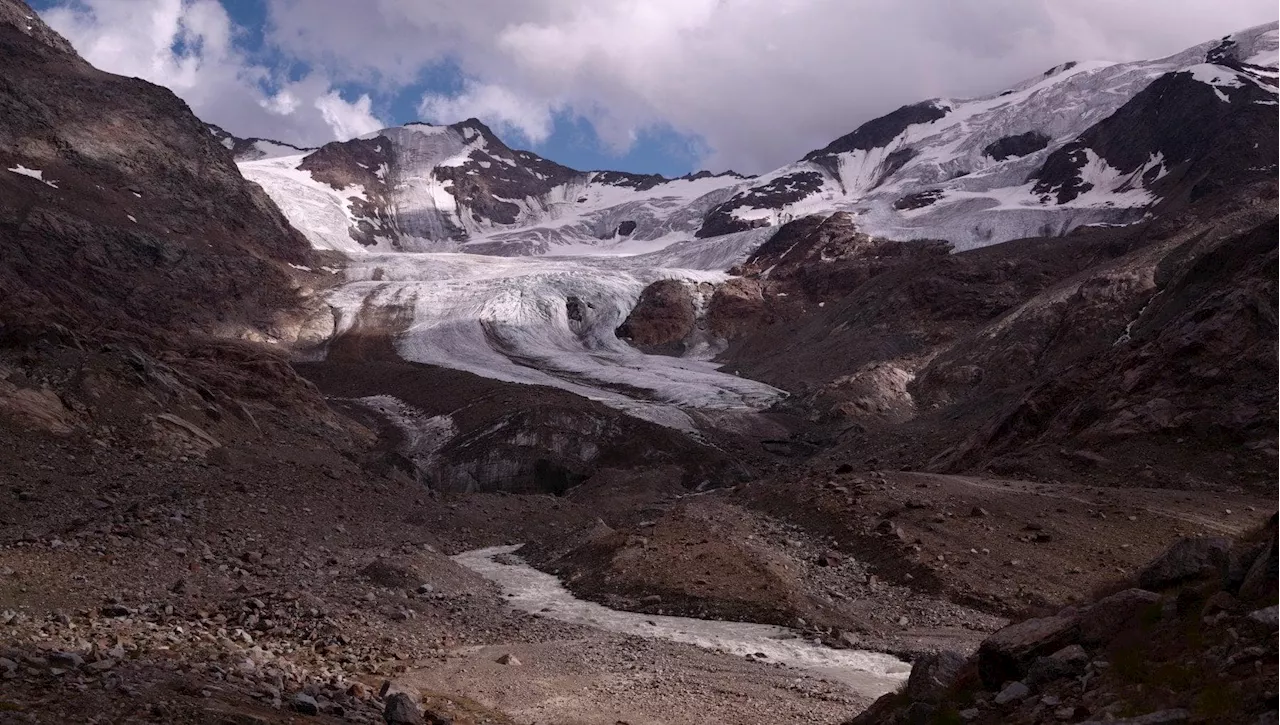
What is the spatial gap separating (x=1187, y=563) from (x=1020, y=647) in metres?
1.62

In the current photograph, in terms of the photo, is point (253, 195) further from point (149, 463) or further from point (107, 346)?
point (149, 463)

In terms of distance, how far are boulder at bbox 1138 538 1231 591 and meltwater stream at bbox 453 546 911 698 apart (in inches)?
233

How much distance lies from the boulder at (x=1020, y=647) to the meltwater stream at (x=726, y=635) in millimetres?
5839

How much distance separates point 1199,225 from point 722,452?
33782mm

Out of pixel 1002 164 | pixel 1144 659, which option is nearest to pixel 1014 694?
pixel 1144 659

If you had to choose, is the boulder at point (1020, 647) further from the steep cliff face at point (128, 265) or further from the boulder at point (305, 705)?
the steep cliff face at point (128, 265)

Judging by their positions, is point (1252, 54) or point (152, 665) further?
point (1252, 54)

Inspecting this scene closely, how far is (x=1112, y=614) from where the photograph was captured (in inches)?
301

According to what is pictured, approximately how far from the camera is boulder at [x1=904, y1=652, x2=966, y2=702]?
8.06 meters

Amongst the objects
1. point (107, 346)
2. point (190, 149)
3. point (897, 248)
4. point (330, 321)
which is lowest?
point (107, 346)

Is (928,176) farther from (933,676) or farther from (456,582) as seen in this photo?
(933,676)

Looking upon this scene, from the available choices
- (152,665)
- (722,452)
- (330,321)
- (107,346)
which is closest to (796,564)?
(152,665)

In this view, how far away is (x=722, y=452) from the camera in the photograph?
152ft

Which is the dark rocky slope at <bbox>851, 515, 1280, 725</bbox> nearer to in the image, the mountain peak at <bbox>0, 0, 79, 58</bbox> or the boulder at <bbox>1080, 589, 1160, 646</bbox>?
the boulder at <bbox>1080, 589, 1160, 646</bbox>
